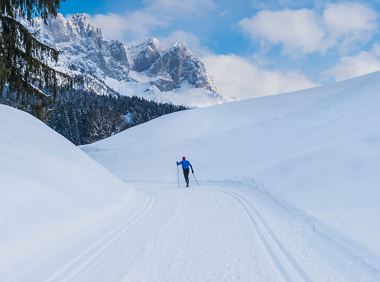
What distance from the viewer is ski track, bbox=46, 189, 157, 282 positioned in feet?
17.5

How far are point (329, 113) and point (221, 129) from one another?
13.4 meters

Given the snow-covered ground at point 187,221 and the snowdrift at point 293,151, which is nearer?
the snow-covered ground at point 187,221

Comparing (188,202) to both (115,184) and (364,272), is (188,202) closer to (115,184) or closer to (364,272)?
(115,184)

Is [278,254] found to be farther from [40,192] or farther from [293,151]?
[293,151]

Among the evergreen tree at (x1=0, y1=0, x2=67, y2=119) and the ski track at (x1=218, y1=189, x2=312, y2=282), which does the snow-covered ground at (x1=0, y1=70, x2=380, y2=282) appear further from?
the evergreen tree at (x1=0, y1=0, x2=67, y2=119)

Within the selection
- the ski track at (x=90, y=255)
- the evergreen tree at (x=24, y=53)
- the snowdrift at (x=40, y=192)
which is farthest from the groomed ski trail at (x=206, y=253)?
the evergreen tree at (x=24, y=53)

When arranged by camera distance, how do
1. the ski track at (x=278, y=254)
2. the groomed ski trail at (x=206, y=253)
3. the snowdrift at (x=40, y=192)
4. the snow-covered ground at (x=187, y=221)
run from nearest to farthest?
the ski track at (x=278, y=254) → the groomed ski trail at (x=206, y=253) → the snow-covered ground at (x=187, y=221) → the snowdrift at (x=40, y=192)

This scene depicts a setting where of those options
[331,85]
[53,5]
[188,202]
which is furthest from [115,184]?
[331,85]

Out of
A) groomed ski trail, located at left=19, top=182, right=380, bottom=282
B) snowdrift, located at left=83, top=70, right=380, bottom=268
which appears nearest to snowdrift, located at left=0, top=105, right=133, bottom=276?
groomed ski trail, located at left=19, top=182, right=380, bottom=282

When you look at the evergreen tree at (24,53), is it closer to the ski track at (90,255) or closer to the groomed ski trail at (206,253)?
the ski track at (90,255)

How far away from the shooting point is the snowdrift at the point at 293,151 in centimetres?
938

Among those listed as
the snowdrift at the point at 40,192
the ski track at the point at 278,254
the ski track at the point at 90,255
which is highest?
the snowdrift at the point at 40,192

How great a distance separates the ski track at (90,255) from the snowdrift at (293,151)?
15.2ft

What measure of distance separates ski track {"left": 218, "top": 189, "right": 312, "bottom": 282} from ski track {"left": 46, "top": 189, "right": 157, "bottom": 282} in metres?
3.09
